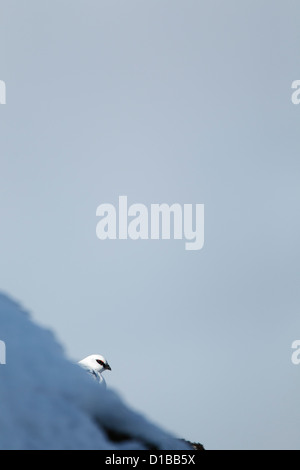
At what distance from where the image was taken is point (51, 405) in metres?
2.05

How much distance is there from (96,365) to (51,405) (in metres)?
0.69

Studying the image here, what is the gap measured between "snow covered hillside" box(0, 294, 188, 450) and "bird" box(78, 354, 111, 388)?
0.35m

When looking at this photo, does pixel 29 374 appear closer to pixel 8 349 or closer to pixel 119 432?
pixel 8 349

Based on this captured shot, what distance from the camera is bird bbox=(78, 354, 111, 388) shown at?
2.64 m

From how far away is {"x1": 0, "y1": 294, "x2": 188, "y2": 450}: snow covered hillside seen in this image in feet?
6.49

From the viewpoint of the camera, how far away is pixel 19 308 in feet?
7.67

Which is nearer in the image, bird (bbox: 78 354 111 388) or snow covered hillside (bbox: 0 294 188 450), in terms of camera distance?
snow covered hillside (bbox: 0 294 188 450)

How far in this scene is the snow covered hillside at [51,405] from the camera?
198cm

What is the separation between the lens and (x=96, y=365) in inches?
108

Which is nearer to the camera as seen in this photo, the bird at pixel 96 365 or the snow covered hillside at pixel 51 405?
the snow covered hillside at pixel 51 405

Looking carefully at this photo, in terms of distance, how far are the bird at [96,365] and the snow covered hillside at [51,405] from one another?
1.16ft

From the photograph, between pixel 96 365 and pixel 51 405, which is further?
pixel 96 365
